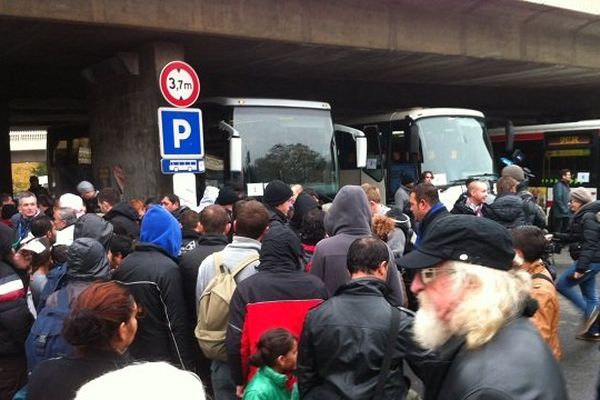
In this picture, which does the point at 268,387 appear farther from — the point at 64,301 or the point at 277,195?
the point at 277,195

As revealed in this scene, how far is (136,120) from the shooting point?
10.0m


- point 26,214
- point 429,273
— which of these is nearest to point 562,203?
point 26,214

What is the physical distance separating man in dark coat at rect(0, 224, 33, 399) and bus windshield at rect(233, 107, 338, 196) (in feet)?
19.7

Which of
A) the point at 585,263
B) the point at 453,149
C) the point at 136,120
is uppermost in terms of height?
the point at 136,120

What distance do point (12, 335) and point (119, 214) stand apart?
8.89 ft

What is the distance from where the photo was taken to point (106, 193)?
22.9 ft

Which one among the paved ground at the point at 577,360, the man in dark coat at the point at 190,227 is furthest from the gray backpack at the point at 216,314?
the paved ground at the point at 577,360

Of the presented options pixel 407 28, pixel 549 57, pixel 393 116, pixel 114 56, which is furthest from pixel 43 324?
pixel 549 57

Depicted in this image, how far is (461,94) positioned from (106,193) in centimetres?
1559

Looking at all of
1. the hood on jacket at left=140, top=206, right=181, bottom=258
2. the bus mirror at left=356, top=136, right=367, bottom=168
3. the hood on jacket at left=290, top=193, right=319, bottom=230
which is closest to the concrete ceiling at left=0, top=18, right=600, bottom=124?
the bus mirror at left=356, top=136, right=367, bottom=168

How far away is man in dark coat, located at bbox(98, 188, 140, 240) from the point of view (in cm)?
566

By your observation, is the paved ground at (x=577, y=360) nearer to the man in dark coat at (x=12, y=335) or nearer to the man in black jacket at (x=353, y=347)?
the man in black jacket at (x=353, y=347)

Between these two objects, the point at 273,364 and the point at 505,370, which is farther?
the point at 273,364

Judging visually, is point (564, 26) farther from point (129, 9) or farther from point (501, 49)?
point (129, 9)
